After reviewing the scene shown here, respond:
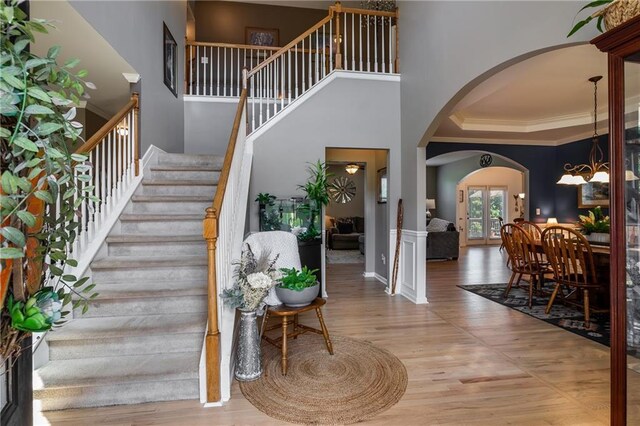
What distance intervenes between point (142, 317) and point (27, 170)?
1.97m

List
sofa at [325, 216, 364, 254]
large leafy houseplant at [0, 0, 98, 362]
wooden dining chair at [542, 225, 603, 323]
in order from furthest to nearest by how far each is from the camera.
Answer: sofa at [325, 216, 364, 254] → wooden dining chair at [542, 225, 603, 323] → large leafy houseplant at [0, 0, 98, 362]

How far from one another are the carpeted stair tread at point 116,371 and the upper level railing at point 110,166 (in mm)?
940

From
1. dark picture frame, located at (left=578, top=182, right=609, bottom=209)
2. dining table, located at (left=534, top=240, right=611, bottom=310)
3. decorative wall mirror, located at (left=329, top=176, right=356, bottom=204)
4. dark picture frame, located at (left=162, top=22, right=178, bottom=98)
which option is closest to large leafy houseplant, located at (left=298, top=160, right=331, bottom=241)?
dark picture frame, located at (left=162, top=22, right=178, bottom=98)

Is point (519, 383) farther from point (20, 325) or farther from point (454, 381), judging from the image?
point (20, 325)

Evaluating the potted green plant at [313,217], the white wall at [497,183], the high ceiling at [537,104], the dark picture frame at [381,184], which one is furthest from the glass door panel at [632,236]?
the white wall at [497,183]

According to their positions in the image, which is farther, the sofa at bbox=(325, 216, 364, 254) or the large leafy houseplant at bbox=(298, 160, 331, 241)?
the sofa at bbox=(325, 216, 364, 254)

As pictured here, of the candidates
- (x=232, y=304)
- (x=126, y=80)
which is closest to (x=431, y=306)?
(x=232, y=304)

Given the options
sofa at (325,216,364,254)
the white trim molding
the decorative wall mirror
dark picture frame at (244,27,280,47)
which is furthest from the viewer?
the decorative wall mirror

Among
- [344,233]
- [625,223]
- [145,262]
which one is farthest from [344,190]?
[625,223]

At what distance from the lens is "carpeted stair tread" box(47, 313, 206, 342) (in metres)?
2.31

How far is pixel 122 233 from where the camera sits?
10.9 feet

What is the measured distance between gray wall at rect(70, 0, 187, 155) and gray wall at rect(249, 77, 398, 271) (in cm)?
129

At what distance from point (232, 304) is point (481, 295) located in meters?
3.82

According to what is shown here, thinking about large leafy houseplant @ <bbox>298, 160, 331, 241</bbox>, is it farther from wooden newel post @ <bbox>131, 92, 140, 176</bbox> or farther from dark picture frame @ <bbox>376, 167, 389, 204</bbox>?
wooden newel post @ <bbox>131, 92, 140, 176</bbox>
